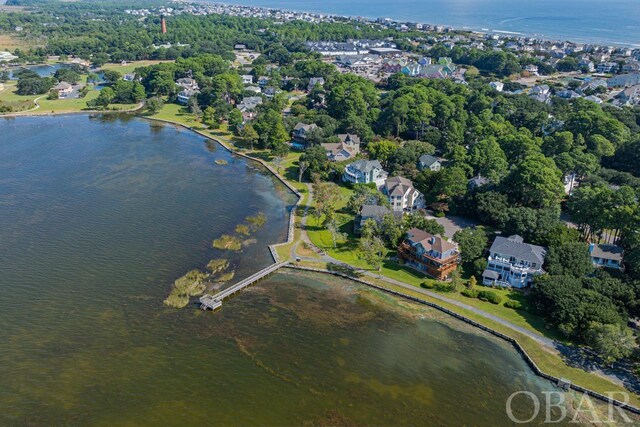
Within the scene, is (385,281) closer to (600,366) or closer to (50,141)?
(600,366)

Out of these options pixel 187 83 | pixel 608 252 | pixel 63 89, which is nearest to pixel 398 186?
pixel 608 252

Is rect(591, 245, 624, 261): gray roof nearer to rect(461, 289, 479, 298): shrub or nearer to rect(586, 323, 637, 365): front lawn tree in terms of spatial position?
rect(586, 323, 637, 365): front lawn tree

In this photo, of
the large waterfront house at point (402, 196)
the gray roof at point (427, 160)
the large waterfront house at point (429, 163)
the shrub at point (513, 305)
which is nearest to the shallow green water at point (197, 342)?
the shrub at point (513, 305)

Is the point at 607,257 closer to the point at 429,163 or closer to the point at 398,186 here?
the point at 398,186

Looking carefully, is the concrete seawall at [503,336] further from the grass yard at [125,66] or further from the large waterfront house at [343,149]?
the grass yard at [125,66]

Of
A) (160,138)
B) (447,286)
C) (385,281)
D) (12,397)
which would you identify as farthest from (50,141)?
(447,286)
